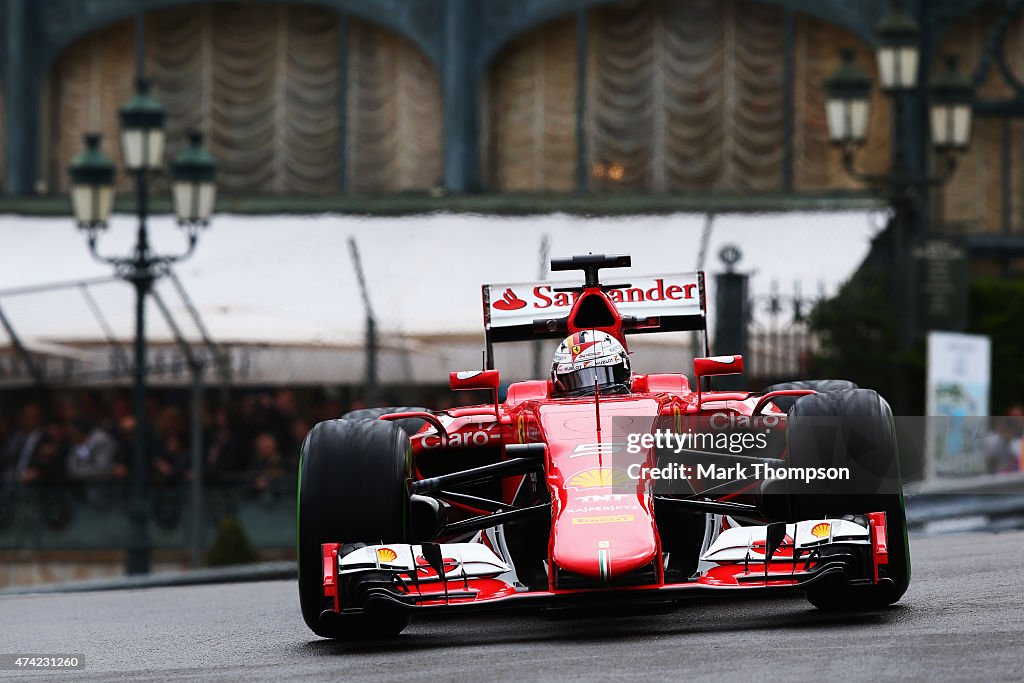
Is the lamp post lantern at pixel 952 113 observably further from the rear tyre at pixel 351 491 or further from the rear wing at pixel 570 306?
the rear tyre at pixel 351 491

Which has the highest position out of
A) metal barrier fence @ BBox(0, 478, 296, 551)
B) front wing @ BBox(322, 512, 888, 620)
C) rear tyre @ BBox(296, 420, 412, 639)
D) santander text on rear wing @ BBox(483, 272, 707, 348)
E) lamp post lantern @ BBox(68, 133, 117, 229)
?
lamp post lantern @ BBox(68, 133, 117, 229)

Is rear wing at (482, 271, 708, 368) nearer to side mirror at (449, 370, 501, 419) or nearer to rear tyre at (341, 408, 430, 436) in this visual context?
side mirror at (449, 370, 501, 419)

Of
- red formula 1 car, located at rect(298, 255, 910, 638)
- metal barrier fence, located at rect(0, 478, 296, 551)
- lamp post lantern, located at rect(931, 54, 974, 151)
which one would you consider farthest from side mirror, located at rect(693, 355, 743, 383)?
lamp post lantern, located at rect(931, 54, 974, 151)

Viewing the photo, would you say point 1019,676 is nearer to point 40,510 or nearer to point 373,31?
point 40,510

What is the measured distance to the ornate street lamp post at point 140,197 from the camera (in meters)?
17.9

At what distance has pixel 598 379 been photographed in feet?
31.1

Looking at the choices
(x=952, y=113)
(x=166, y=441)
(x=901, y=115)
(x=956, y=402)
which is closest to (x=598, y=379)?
(x=956, y=402)

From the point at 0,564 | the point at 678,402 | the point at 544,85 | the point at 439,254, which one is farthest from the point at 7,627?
the point at 544,85

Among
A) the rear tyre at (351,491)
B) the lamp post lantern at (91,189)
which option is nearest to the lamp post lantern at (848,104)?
the lamp post lantern at (91,189)

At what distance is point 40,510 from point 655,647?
508 inches

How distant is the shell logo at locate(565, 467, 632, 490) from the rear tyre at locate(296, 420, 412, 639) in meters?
0.65

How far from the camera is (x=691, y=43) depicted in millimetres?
26266

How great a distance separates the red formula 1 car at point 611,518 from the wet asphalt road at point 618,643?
0.20m

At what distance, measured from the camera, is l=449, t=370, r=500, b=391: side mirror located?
989 centimetres
